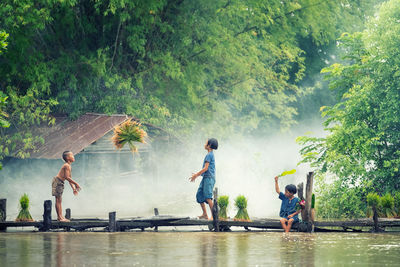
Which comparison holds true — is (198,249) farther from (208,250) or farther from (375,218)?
(375,218)

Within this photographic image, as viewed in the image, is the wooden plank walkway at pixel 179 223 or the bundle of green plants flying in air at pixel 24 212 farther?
the bundle of green plants flying in air at pixel 24 212

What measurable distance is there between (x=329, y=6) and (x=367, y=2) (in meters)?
4.36

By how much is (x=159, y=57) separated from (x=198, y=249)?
784 inches

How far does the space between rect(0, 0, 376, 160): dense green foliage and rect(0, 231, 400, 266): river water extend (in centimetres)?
1201

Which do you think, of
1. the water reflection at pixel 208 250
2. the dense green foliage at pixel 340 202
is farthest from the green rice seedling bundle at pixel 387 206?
the water reflection at pixel 208 250

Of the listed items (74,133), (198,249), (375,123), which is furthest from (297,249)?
(74,133)

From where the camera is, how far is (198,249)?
13.9 metres

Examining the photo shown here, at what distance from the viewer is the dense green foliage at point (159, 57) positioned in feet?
94.5

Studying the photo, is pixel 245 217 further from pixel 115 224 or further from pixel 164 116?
pixel 164 116

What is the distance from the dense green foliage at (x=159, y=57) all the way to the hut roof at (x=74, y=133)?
1.54 ft

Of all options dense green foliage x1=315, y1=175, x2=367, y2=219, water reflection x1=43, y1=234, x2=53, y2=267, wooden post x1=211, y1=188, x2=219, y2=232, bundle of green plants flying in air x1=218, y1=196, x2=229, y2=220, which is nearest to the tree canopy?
dense green foliage x1=315, y1=175, x2=367, y2=219

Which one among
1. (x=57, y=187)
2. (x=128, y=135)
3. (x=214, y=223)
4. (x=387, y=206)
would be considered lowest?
(x=214, y=223)

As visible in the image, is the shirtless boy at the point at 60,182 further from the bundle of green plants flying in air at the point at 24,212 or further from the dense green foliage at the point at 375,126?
the dense green foliage at the point at 375,126

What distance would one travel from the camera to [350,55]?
2373cm
